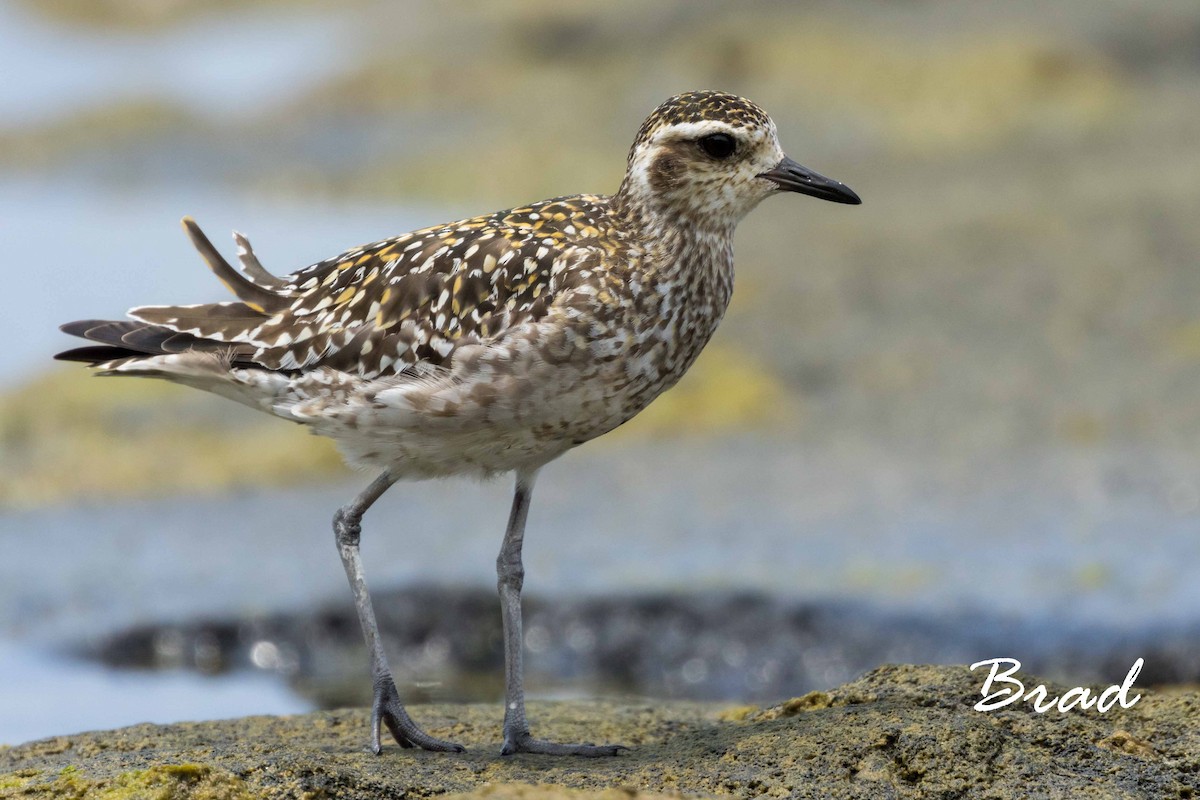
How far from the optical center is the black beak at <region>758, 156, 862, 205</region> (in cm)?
809

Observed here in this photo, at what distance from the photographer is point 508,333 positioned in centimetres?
780

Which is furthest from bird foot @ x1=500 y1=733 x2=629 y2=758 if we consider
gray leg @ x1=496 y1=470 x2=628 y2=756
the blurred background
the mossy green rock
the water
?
the water

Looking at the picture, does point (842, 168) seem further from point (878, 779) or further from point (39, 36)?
point (39, 36)

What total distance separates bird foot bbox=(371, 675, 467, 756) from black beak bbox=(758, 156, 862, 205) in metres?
3.04

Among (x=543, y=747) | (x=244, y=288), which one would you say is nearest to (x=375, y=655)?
(x=543, y=747)

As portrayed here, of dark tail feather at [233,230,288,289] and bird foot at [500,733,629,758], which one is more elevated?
dark tail feather at [233,230,288,289]

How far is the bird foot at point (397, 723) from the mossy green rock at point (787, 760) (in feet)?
0.30

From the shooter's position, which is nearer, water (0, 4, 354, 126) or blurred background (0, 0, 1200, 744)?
blurred background (0, 0, 1200, 744)

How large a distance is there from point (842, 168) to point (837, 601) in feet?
40.6

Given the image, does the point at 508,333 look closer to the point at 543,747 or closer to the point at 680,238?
the point at 680,238

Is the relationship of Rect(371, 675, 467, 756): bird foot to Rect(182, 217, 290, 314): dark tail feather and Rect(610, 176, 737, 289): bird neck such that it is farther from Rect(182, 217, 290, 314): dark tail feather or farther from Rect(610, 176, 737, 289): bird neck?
Rect(610, 176, 737, 289): bird neck

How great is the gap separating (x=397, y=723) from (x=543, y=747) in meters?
0.70

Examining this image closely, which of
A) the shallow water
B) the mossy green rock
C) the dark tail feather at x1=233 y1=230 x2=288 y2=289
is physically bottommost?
the mossy green rock
